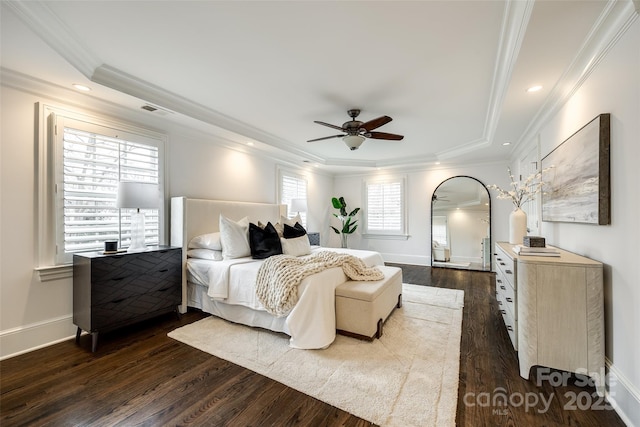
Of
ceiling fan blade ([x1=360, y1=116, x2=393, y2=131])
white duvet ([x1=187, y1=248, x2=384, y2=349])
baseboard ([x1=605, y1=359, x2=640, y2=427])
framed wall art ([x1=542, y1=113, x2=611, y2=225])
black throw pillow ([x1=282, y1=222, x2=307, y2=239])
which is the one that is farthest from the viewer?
black throw pillow ([x1=282, y1=222, x2=307, y2=239])

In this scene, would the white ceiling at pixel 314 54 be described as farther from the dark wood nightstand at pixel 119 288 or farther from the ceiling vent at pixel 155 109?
the dark wood nightstand at pixel 119 288

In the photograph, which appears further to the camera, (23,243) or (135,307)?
(135,307)

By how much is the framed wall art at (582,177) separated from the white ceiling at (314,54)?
21.1 inches

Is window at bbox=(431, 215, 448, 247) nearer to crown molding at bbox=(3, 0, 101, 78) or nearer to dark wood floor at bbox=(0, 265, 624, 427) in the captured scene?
dark wood floor at bbox=(0, 265, 624, 427)

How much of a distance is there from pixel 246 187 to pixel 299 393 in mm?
3578

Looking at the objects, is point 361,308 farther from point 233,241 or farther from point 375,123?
point 375,123

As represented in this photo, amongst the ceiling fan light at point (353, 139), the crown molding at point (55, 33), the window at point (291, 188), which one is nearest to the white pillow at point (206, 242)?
the crown molding at point (55, 33)

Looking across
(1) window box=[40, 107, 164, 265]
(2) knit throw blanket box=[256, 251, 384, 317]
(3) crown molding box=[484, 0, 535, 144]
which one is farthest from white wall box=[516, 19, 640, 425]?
(1) window box=[40, 107, 164, 265]

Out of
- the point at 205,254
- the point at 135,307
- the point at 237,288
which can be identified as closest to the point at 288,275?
the point at 237,288

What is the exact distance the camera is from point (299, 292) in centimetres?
246

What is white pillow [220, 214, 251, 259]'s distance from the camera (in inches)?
131

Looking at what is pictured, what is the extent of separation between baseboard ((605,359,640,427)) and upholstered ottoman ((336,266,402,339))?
1556mm

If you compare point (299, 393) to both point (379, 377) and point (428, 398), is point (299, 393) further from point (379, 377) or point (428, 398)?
point (428, 398)

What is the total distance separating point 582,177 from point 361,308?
2080 mm
